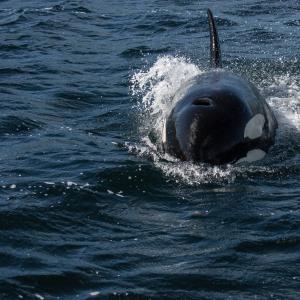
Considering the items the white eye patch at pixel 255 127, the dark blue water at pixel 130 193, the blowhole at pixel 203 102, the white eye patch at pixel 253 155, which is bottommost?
the dark blue water at pixel 130 193

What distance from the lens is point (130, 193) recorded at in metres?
9.70

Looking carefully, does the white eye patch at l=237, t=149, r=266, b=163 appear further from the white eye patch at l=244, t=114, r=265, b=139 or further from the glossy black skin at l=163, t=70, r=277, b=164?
the white eye patch at l=244, t=114, r=265, b=139

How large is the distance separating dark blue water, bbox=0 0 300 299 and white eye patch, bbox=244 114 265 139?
0.36m

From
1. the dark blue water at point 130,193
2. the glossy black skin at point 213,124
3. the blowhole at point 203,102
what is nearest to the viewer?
the dark blue water at point 130,193

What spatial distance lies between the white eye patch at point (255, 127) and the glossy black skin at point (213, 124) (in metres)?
0.05

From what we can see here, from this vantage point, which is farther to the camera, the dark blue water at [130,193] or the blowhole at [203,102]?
the blowhole at [203,102]

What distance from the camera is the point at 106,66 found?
17.9 metres

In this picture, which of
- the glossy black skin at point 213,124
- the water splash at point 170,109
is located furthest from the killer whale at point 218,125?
the water splash at point 170,109

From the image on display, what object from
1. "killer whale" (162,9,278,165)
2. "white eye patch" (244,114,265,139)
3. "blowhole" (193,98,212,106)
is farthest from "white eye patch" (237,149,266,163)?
"blowhole" (193,98,212,106)

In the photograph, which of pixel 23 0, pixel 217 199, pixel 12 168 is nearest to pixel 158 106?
pixel 12 168

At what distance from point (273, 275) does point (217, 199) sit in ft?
6.56

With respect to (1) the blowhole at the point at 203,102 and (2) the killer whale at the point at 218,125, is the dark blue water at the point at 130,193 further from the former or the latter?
(1) the blowhole at the point at 203,102

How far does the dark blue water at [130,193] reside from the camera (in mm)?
7453

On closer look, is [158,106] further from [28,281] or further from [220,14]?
[220,14]
